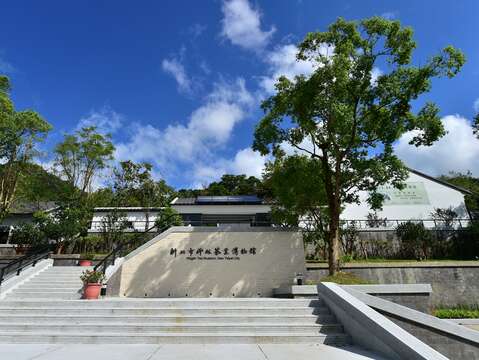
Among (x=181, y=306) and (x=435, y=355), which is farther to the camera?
(x=181, y=306)

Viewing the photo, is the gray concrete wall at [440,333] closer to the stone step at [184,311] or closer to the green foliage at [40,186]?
the stone step at [184,311]

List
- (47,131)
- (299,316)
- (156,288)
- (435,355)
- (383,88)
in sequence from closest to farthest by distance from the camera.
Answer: (435,355) < (299,316) < (383,88) < (156,288) < (47,131)

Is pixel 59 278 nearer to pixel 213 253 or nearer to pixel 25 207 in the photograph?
pixel 213 253

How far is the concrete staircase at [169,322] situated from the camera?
539 cm

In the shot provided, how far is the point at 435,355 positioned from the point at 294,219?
8471 millimetres

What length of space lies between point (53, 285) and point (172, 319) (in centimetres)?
637

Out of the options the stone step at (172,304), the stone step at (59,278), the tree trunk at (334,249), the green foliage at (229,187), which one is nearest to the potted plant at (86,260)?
the stone step at (59,278)

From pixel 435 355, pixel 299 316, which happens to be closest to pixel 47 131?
pixel 299 316

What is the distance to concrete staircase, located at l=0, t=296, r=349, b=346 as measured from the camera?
17.7 feet

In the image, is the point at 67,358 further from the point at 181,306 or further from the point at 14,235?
the point at 14,235

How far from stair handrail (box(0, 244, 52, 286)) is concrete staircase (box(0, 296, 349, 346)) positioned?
4.10 m

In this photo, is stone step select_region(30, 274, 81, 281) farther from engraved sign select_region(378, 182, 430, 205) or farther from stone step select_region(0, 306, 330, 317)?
engraved sign select_region(378, 182, 430, 205)

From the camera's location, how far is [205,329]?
571cm

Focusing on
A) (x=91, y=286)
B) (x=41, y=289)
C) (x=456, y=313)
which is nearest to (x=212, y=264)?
(x=91, y=286)
